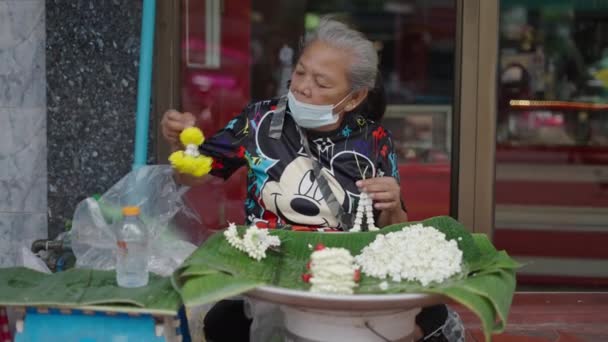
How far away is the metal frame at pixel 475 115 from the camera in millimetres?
3186

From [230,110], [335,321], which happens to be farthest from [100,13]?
[335,321]

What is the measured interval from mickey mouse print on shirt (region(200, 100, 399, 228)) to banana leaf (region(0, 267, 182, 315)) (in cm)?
50

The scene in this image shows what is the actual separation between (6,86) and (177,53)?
2.50 ft

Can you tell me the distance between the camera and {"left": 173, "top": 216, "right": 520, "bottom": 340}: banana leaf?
5.52ft

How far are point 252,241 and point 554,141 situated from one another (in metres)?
3.20

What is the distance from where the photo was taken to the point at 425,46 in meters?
6.27

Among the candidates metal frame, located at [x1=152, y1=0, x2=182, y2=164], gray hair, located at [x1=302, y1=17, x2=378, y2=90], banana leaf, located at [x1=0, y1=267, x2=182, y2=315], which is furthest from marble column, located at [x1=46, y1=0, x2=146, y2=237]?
banana leaf, located at [x1=0, y1=267, x2=182, y2=315]

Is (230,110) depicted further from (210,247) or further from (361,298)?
(361,298)

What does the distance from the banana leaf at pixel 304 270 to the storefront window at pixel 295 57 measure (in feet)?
2.67

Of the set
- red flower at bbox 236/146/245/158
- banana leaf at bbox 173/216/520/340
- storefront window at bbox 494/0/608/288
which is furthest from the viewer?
storefront window at bbox 494/0/608/288

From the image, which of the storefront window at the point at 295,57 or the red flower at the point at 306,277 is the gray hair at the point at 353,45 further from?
the red flower at the point at 306,277

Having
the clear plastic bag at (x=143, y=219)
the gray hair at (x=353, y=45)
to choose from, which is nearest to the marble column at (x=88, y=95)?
the clear plastic bag at (x=143, y=219)

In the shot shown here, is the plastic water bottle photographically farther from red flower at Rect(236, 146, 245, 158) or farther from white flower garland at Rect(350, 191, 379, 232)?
white flower garland at Rect(350, 191, 379, 232)

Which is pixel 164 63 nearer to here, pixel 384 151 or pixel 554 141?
pixel 384 151
